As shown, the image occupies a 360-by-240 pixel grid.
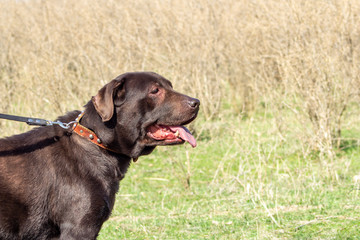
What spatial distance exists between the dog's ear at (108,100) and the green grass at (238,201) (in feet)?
6.30

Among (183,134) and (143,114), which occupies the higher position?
(143,114)

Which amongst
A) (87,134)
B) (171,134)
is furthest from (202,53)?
(87,134)

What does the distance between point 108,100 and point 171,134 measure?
628 mm

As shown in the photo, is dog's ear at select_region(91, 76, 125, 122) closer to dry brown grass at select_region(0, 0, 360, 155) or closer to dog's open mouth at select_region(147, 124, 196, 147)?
dog's open mouth at select_region(147, 124, 196, 147)

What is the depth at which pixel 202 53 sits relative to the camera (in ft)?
34.8

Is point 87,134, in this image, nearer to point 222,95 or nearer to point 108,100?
point 108,100

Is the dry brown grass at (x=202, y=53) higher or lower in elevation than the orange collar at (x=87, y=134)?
lower

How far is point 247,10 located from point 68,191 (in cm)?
786

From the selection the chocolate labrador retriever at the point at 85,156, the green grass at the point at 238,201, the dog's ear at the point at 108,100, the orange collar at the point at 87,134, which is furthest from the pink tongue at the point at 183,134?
the green grass at the point at 238,201

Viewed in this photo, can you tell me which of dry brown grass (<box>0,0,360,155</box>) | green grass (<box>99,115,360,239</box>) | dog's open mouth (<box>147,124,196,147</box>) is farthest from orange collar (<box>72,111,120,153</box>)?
dry brown grass (<box>0,0,360,155</box>)

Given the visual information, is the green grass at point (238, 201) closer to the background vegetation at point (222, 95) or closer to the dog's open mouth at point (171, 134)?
the background vegetation at point (222, 95)

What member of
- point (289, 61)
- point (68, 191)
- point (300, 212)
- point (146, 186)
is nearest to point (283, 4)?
point (289, 61)

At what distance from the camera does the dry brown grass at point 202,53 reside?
27.4ft

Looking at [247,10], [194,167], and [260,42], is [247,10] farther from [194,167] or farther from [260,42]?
[194,167]
